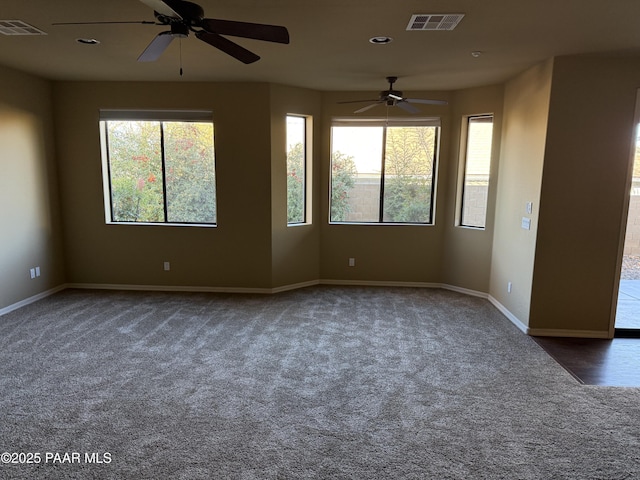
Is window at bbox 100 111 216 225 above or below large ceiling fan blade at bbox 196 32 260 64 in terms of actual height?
below

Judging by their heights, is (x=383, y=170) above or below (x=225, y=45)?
below

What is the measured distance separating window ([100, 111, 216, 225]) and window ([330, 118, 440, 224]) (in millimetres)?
1811

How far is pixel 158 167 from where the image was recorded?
5223mm

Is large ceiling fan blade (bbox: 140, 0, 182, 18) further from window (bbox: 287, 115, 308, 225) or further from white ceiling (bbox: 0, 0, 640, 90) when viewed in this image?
window (bbox: 287, 115, 308, 225)

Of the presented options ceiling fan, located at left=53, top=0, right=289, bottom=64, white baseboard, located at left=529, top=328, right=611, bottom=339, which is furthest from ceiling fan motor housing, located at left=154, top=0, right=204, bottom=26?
white baseboard, located at left=529, top=328, right=611, bottom=339

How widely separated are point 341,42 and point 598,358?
3.58 meters

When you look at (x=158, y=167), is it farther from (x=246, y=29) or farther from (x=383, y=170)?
(x=246, y=29)

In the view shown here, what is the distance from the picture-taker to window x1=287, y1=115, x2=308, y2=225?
17.6 ft

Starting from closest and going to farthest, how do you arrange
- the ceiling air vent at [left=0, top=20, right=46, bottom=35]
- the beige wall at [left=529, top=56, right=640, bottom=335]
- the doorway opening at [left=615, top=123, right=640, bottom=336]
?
the ceiling air vent at [left=0, top=20, right=46, bottom=35], the beige wall at [left=529, top=56, right=640, bottom=335], the doorway opening at [left=615, top=123, right=640, bottom=336]

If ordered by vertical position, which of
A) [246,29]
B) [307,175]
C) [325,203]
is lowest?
[325,203]

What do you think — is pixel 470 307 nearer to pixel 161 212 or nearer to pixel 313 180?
pixel 313 180

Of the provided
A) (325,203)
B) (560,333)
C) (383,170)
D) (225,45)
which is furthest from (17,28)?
(560,333)

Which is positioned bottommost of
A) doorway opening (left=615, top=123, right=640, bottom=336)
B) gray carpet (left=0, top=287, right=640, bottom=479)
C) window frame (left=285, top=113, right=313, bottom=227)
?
gray carpet (left=0, top=287, right=640, bottom=479)

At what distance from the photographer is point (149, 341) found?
12.1 ft
